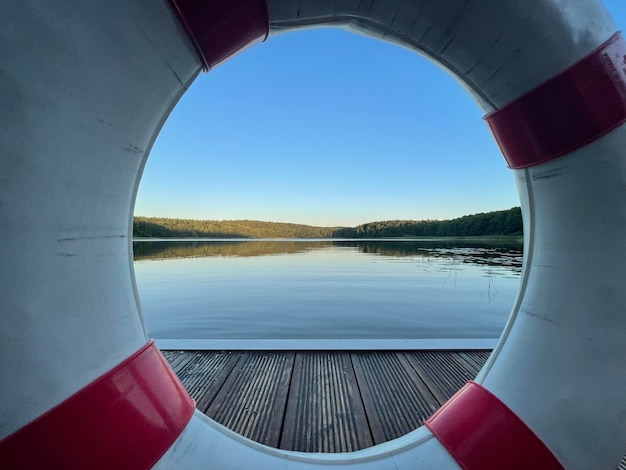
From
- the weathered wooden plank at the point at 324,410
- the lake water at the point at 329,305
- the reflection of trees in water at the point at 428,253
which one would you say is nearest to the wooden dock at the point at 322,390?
the weathered wooden plank at the point at 324,410

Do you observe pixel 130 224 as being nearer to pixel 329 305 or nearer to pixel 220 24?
pixel 220 24

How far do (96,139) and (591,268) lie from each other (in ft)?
3.09

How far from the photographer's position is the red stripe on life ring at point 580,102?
59 cm

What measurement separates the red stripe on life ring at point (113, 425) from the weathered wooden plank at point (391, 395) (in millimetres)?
843

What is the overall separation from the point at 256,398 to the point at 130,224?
3.45ft

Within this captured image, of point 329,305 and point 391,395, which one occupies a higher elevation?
point 391,395

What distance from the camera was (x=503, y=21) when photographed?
583 millimetres

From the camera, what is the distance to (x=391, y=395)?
1.39 meters

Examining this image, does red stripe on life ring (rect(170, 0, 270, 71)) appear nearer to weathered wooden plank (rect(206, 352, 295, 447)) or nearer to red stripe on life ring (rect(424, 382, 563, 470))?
red stripe on life ring (rect(424, 382, 563, 470))

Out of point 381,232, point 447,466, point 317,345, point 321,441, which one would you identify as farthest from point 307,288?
point 381,232

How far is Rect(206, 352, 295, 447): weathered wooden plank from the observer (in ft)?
3.82

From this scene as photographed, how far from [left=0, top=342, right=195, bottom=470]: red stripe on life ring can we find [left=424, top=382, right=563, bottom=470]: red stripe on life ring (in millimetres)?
576

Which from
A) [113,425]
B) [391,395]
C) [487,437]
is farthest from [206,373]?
[487,437]

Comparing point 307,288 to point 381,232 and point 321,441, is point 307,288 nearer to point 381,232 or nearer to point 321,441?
point 321,441
